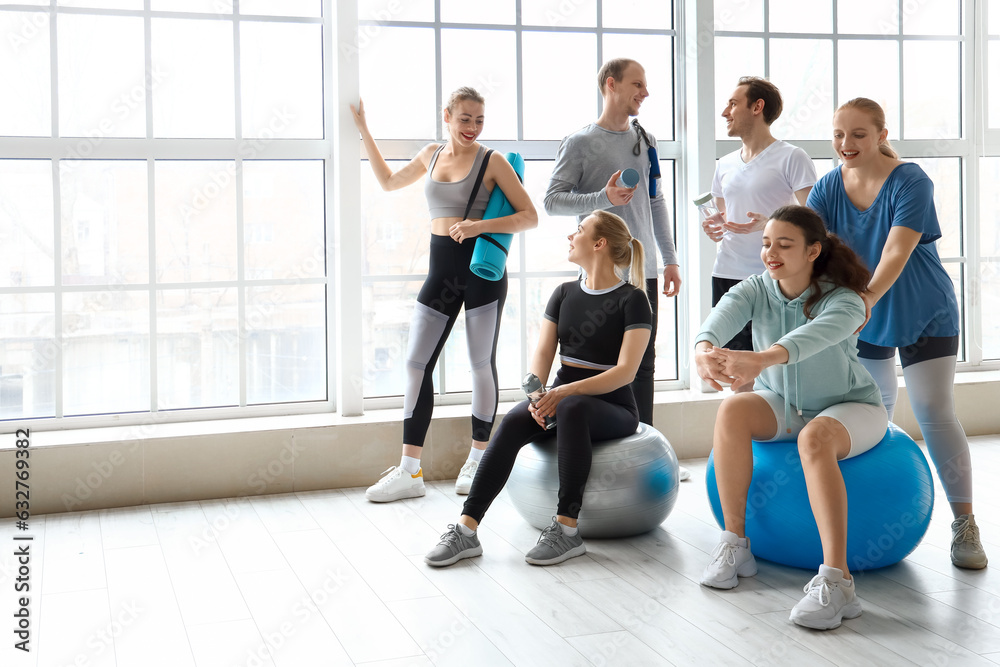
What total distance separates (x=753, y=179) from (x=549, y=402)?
43.7 inches

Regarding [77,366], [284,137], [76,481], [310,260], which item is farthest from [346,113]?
[76,481]

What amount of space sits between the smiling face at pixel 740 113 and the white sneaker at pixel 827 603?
160cm

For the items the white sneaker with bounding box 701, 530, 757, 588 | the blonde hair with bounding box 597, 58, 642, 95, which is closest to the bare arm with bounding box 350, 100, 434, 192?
the blonde hair with bounding box 597, 58, 642, 95

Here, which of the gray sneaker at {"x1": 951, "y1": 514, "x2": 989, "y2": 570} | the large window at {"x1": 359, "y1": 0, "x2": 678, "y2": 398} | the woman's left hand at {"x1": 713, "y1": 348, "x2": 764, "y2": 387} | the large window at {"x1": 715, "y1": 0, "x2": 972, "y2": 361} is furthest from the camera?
the large window at {"x1": 715, "y1": 0, "x2": 972, "y2": 361}

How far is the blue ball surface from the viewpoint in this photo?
8.04 ft

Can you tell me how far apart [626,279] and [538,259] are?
1.20 metres

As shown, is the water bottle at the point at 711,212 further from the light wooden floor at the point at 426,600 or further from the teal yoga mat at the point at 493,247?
the light wooden floor at the point at 426,600

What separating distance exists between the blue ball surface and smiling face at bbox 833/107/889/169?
2.56 ft

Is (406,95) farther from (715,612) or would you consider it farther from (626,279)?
(715,612)

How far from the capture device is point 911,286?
2.68 m

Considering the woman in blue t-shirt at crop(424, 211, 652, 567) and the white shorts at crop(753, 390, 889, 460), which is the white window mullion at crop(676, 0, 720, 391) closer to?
the woman in blue t-shirt at crop(424, 211, 652, 567)

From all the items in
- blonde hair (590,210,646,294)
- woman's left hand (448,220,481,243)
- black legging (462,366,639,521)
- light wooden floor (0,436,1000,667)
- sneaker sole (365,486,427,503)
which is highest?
woman's left hand (448,220,481,243)

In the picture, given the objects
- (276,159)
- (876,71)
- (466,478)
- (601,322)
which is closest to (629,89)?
(601,322)

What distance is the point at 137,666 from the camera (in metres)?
2.07
